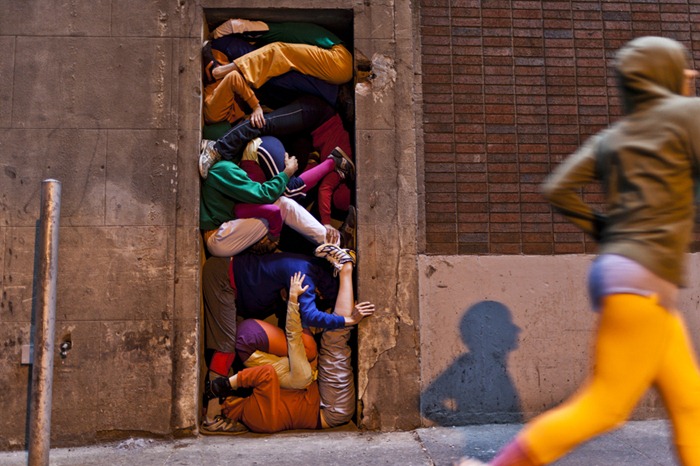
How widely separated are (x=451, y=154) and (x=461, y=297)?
47.6 inches

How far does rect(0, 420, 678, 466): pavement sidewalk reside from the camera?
461 centimetres

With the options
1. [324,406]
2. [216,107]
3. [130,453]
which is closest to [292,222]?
[216,107]

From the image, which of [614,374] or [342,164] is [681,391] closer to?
[614,374]

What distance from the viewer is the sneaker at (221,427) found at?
5414mm

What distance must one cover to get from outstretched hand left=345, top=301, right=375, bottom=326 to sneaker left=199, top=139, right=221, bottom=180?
162cm

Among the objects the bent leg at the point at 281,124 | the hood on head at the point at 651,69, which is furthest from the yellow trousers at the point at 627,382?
the bent leg at the point at 281,124

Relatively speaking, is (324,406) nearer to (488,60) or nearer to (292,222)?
(292,222)

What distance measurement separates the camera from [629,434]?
5.11m

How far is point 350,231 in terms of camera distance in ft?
18.7

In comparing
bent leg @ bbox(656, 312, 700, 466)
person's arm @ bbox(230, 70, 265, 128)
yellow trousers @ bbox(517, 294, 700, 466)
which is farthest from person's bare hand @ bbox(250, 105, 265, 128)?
bent leg @ bbox(656, 312, 700, 466)

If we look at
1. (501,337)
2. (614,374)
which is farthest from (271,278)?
(614,374)

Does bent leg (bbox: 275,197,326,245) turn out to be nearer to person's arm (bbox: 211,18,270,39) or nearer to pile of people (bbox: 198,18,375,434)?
pile of people (bbox: 198,18,375,434)

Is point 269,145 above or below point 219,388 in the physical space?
above

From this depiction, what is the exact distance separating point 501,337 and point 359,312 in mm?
1197
